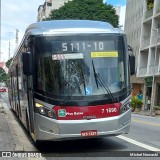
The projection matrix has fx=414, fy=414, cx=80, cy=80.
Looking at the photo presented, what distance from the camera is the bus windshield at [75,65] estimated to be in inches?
382

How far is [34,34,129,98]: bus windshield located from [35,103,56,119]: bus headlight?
360 millimetres

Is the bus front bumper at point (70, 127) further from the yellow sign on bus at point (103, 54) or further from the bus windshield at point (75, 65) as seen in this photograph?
the yellow sign on bus at point (103, 54)

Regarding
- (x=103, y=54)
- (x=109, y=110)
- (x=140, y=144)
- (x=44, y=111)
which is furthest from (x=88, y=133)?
(x=140, y=144)

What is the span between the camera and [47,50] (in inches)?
388

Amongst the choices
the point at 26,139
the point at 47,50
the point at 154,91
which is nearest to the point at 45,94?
the point at 47,50

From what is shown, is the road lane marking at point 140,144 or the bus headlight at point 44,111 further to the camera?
the road lane marking at point 140,144

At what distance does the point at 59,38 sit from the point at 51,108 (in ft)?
5.58

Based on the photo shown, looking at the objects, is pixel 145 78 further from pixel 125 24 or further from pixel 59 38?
pixel 59 38

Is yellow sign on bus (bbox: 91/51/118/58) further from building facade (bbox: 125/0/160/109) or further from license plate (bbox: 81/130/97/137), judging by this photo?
building facade (bbox: 125/0/160/109)

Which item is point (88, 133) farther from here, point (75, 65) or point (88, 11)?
point (88, 11)

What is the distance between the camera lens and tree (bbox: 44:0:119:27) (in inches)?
2096

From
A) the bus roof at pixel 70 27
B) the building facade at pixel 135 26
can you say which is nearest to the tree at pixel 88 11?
the building facade at pixel 135 26

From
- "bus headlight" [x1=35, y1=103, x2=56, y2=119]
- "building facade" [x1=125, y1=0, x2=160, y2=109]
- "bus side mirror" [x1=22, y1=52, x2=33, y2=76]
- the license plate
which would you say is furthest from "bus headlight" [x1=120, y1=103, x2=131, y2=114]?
"building facade" [x1=125, y1=0, x2=160, y2=109]

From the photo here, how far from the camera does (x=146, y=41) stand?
4916cm
